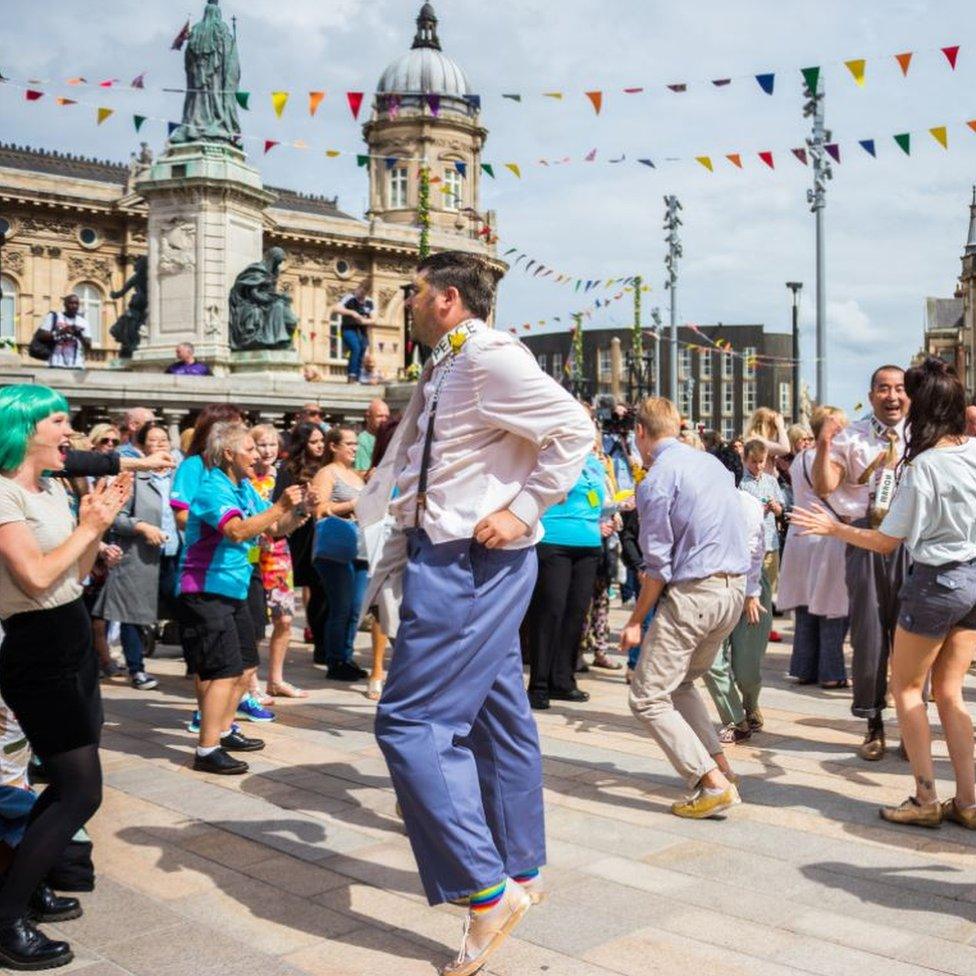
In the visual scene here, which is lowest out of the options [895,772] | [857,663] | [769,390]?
[895,772]

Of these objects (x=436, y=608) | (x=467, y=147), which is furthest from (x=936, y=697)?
(x=467, y=147)

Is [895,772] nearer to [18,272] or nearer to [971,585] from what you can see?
[971,585]

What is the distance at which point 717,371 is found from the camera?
95.5 meters

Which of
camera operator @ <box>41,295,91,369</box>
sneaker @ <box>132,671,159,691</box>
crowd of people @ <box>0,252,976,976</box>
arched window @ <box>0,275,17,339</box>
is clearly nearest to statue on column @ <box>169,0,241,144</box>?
camera operator @ <box>41,295,91,369</box>

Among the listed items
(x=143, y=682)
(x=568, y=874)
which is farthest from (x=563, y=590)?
(x=568, y=874)

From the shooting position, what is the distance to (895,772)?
6.26m

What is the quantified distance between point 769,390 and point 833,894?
91.5m

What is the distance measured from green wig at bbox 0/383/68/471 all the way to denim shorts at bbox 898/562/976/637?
3.61 meters

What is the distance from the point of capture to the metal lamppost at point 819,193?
19516 millimetres

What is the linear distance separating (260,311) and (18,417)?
18.2 metres

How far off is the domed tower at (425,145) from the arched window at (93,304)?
18764mm

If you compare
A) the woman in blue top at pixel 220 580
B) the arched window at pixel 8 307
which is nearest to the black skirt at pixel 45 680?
the woman in blue top at pixel 220 580

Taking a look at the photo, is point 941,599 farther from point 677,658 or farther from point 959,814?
point 677,658

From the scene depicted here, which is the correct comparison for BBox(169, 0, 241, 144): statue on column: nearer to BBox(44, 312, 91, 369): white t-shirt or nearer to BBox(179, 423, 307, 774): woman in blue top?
BBox(44, 312, 91, 369): white t-shirt
